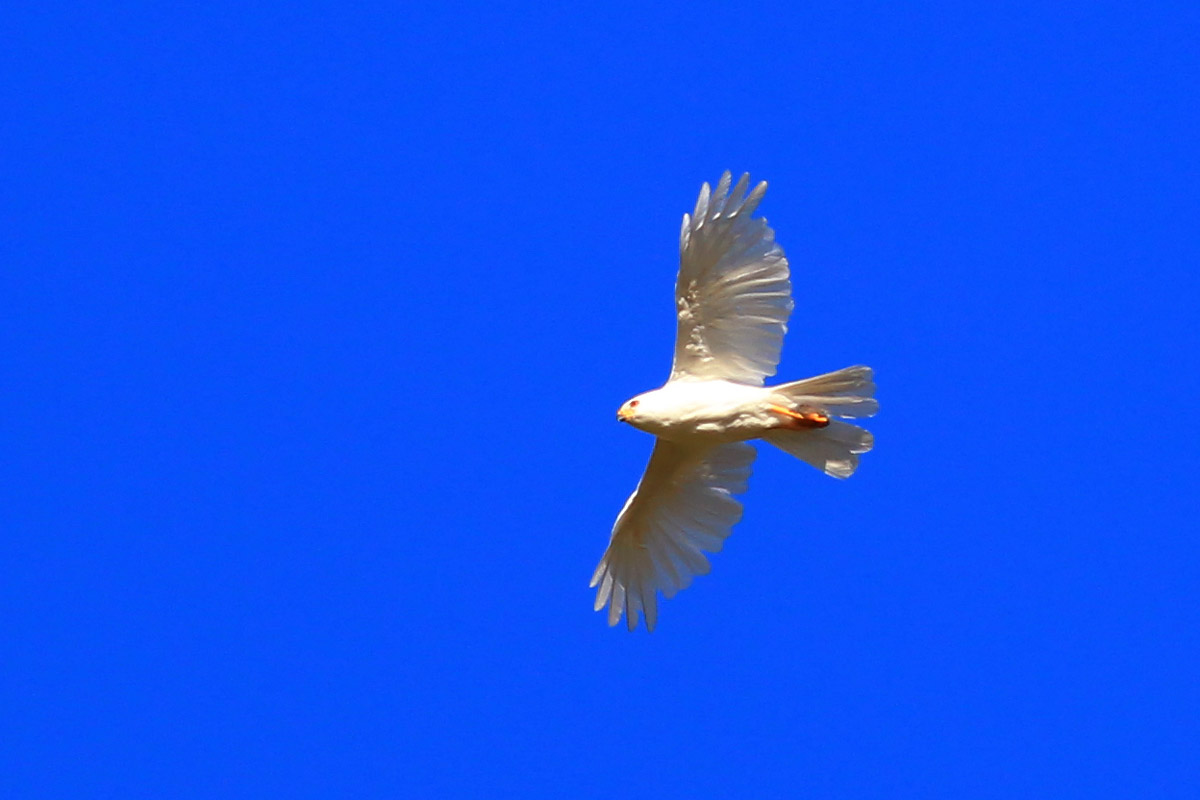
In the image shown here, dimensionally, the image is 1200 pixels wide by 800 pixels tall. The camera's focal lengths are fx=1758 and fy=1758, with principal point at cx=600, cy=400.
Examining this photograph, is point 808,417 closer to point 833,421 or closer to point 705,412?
point 833,421

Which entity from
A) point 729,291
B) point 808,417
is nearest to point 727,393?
point 808,417

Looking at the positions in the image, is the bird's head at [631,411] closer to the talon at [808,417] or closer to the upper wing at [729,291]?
the upper wing at [729,291]

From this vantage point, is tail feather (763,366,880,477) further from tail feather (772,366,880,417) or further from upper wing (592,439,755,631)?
upper wing (592,439,755,631)

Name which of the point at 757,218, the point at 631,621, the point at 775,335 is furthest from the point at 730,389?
the point at 631,621

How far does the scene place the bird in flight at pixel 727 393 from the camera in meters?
15.1

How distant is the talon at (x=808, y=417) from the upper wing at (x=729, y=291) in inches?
21.1

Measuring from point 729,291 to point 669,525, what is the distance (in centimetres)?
271

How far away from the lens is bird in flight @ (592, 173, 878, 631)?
1511 centimetres

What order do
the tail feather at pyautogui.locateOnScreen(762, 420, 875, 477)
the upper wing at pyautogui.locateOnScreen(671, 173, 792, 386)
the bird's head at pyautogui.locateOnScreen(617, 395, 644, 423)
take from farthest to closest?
the bird's head at pyautogui.locateOnScreen(617, 395, 644, 423)
the tail feather at pyautogui.locateOnScreen(762, 420, 875, 477)
the upper wing at pyautogui.locateOnScreen(671, 173, 792, 386)

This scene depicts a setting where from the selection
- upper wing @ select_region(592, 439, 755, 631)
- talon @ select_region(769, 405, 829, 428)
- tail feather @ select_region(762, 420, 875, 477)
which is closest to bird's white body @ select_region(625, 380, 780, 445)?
talon @ select_region(769, 405, 829, 428)

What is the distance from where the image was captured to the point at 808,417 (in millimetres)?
15227

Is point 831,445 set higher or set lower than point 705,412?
lower

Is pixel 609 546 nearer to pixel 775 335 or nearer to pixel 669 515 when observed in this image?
pixel 669 515

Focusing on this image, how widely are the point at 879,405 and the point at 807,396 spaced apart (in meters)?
0.63
